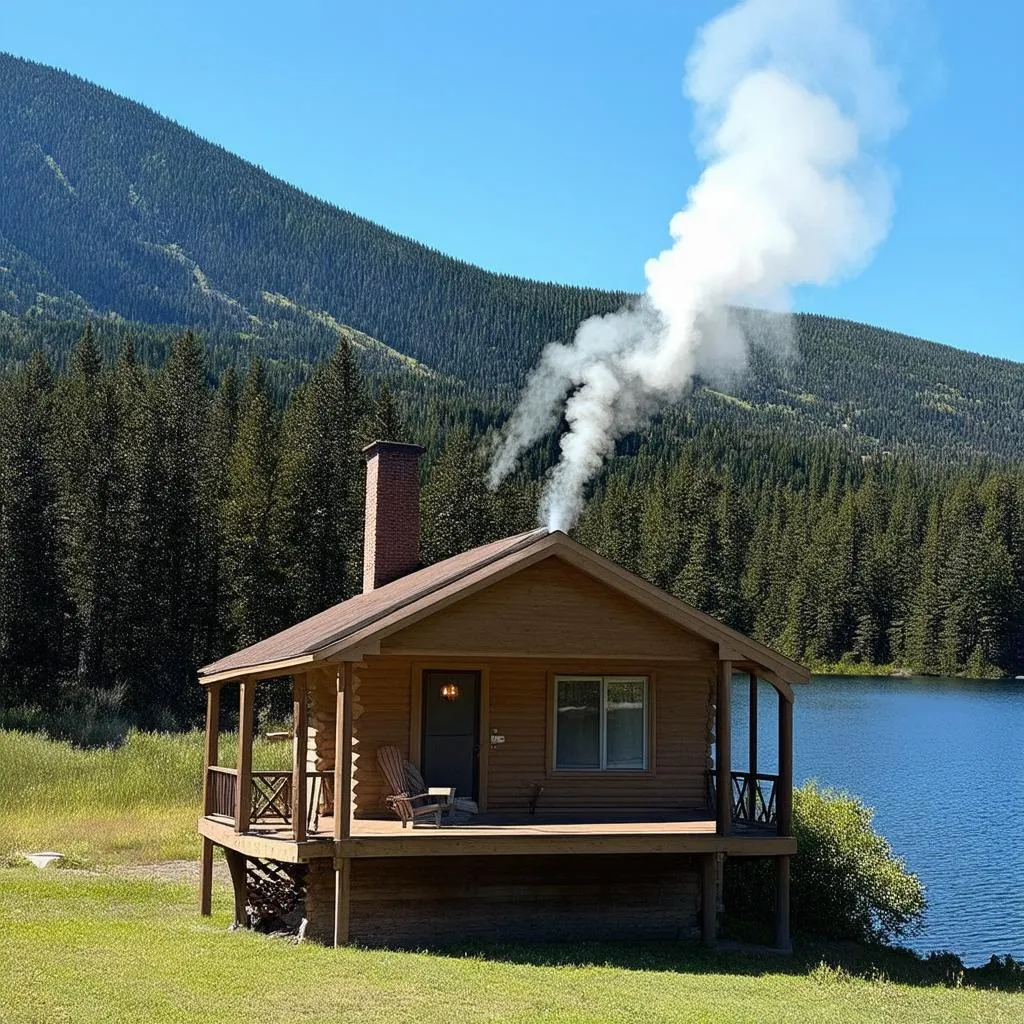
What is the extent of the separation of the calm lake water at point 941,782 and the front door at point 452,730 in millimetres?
8157

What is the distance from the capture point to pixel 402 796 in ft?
54.9

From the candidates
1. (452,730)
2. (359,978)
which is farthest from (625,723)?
(359,978)

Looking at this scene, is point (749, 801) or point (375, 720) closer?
point (375, 720)

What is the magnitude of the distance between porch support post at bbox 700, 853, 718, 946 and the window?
5.62 feet

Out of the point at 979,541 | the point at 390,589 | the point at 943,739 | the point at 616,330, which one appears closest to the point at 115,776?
the point at 390,589

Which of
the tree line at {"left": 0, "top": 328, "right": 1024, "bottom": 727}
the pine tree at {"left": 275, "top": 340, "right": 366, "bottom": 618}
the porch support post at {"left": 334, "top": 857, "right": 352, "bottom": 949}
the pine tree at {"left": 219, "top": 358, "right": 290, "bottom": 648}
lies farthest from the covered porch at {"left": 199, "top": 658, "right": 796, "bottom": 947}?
the tree line at {"left": 0, "top": 328, "right": 1024, "bottom": 727}

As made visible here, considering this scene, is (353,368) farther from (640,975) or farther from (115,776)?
(640,975)

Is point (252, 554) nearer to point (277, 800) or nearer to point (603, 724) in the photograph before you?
point (277, 800)

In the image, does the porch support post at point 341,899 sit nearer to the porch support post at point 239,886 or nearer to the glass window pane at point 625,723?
the porch support post at point 239,886

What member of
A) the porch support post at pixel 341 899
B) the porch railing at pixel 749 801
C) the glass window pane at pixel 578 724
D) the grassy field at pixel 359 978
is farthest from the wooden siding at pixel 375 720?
the porch railing at pixel 749 801

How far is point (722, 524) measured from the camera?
10538cm

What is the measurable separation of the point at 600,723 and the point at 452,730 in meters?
2.09

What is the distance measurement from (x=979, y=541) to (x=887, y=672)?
41.1 feet

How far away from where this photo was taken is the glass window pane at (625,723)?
18438mm
